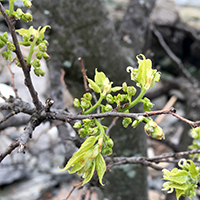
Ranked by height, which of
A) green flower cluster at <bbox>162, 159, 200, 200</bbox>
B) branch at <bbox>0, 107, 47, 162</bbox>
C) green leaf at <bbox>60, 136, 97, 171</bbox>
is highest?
branch at <bbox>0, 107, 47, 162</bbox>

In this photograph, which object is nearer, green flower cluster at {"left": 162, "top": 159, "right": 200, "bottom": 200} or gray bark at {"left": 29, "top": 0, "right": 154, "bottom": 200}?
green flower cluster at {"left": 162, "top": 159, "right": 200, "bottom": 200}

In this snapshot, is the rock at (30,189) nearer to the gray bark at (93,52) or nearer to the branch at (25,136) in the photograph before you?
the gray bark at (93,52)

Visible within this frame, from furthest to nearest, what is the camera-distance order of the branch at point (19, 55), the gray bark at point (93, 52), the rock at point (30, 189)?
1. the rock at point (30, 189)
2. the gray bark at point (93, 52)
3. the branch at point (19, 55)

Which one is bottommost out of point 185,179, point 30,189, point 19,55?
point 30,189

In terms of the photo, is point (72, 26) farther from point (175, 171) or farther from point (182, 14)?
point (182, 14)

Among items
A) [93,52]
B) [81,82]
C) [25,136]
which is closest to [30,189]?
[81,82]

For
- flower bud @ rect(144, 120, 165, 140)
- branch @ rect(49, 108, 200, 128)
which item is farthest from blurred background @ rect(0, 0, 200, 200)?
flower bud @ rect(144, 120, 165, 140)

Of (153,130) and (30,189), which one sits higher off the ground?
(153,130)

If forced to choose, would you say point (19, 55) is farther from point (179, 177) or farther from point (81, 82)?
point (81, 82)

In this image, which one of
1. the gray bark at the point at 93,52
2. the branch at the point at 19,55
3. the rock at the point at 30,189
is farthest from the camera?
the rock at the point at 30,189

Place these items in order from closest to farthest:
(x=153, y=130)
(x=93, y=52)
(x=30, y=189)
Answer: (x=153, y=130)
(x=93, y=52)
(x=30, y=189)

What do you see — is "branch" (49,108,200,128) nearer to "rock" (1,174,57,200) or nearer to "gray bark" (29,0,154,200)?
"gray bark" (29,0,154,200)

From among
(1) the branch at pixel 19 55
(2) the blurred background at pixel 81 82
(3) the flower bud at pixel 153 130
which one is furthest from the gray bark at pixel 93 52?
(3) the flower bud at pixel 153 130

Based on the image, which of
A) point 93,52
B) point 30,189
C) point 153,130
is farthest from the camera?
point 30,189
